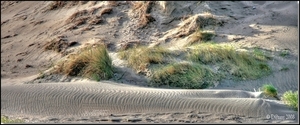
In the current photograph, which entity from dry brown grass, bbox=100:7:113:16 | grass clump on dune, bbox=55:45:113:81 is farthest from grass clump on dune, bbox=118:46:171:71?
dry brown grass, bbox=100:7:113:16

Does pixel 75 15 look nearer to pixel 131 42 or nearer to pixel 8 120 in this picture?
pixel 131 42

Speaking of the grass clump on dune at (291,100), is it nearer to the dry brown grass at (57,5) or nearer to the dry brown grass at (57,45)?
the dry brown grass at (57,45)

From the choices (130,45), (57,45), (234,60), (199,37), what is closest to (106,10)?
Result: (57,45)

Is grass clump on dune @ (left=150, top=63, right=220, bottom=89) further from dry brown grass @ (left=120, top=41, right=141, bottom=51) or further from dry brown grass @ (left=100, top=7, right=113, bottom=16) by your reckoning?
dry brown grass @ (left=100, top=7, right=113, bottom=16)

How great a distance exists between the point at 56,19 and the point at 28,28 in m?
0.75

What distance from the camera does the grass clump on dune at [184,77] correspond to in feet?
36.3

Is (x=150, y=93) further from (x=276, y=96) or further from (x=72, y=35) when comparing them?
(x=72, y=35)

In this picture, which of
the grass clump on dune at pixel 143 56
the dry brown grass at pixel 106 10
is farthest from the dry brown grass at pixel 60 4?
the grass clump on dune at pixel 143 56

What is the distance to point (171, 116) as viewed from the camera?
852 cm

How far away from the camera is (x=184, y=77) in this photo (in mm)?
11156

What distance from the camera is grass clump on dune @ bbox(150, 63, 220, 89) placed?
1108 cm

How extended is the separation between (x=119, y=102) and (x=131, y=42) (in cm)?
461

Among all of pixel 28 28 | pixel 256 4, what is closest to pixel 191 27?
pixel 256 4

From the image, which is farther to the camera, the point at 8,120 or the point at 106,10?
the point at 106,10
